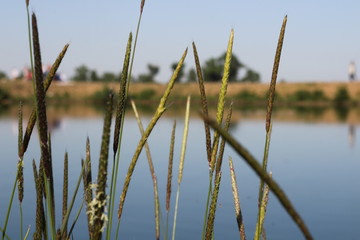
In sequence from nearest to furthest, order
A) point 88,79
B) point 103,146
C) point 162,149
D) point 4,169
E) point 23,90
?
point 103,146 < point 4,169 < point 162,149 < point 23,90 < point 88,79

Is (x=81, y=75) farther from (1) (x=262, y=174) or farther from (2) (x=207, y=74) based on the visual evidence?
(1) (x=262, y=174)

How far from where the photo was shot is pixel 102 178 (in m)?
0.80

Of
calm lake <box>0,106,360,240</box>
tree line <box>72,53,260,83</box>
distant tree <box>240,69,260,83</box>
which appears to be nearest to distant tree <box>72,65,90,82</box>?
tree line <box>72,53,260,83</box>

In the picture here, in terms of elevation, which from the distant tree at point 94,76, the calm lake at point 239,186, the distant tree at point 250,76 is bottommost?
the calm lake at point 239,186

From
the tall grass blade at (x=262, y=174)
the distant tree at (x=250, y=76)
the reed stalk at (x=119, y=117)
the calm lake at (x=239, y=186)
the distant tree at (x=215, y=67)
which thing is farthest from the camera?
the distant tree at (x=250, y=76)

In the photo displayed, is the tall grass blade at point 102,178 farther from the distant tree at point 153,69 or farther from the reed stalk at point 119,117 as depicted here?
the distant tree at point 153,69

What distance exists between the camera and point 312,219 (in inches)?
287

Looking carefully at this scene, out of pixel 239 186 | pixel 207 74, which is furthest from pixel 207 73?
pixel 239 186

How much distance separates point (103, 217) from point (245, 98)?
40.8 meters

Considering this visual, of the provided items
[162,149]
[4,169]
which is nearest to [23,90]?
[162,149]

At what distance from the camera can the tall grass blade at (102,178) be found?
2.55 ft

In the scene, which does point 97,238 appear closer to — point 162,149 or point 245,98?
point 162,149

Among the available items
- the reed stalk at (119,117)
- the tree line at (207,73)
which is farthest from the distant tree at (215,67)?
the reed stalk at (119,117)

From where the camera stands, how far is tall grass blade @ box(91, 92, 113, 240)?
0.78m
